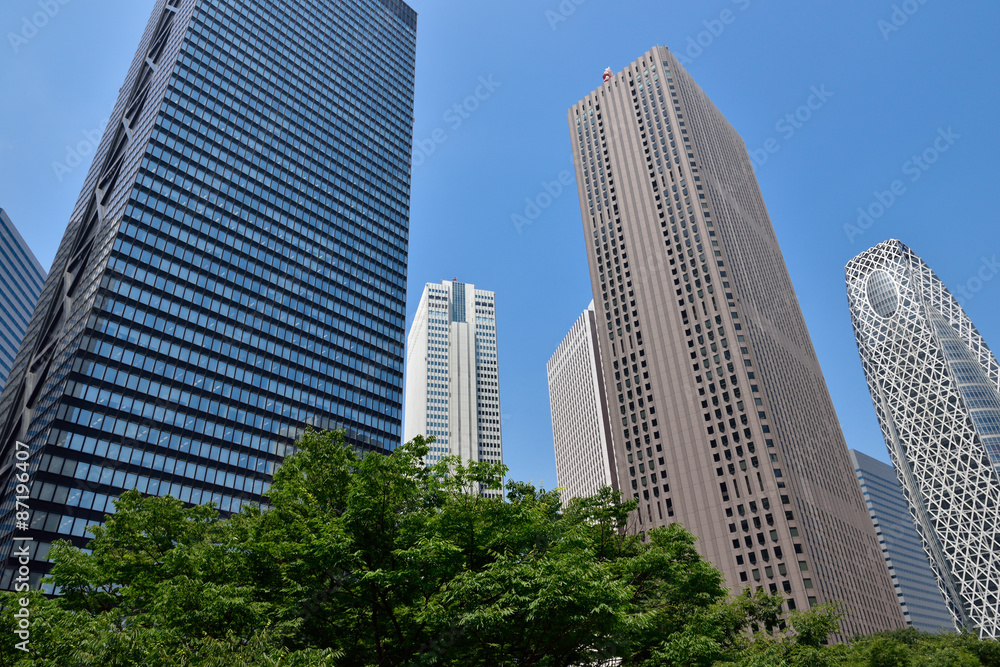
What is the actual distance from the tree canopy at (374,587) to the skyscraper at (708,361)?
68475 mm

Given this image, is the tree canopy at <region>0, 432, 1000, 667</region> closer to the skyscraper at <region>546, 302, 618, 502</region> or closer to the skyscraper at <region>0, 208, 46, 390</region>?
the skyscraper at <region>546, 302, 618, 502</region>

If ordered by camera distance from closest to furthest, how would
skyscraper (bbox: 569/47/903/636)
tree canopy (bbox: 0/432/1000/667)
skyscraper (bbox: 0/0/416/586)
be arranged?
tree canopy (bbox: 0/432/1000/667) → skyscraper (bbox: 0/0/416/586) → skyscraper (bbox: 569/47/903/636)

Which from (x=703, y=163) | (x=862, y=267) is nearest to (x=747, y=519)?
(x=703, y=163)

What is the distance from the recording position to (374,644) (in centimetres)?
1970

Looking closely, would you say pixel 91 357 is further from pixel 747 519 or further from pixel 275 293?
pixel 747 519

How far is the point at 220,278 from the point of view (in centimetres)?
8600

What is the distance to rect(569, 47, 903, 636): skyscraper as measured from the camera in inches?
3438

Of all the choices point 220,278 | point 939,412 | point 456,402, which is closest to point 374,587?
point 220,278

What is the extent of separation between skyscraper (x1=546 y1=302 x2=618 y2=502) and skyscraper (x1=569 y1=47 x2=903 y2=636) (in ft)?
134

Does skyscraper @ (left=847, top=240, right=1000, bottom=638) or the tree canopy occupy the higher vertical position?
skyscraper @ (left=847, top=240, right=1000, bottom=638)

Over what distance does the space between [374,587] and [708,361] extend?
89.5 meters

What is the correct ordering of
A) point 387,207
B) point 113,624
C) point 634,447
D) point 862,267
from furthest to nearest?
point 862,267 < point 387,207 < point 634,447 < point 113,624

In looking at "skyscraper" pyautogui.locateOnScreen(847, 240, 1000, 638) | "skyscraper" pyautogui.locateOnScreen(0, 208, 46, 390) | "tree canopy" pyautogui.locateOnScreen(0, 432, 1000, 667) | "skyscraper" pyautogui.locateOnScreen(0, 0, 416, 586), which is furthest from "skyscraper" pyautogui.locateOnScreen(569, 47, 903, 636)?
"skyscraper" pyautogui.locateOnScreen(0, 208, 46, 390)

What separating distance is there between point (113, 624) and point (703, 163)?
119801mm
